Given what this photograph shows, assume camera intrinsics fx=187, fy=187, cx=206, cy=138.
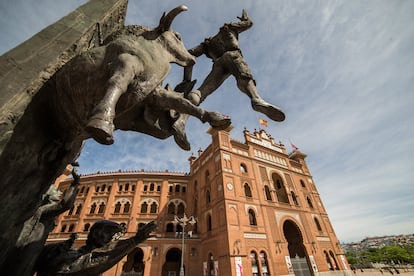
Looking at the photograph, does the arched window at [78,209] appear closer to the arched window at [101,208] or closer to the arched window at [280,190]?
the arched window at [101,208]

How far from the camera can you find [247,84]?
1809 mm

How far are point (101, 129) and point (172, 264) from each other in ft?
73.7

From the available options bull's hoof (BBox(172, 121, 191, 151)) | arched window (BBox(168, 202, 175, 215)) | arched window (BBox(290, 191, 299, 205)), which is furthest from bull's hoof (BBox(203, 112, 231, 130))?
arched window (BBox(168, 202, 175, 215))

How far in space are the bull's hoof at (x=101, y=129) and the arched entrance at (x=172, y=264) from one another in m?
21.1

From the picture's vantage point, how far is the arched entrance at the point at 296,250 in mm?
15724

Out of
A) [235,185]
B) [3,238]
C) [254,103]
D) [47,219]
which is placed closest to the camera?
[3,238]

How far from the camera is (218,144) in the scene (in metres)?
19.0

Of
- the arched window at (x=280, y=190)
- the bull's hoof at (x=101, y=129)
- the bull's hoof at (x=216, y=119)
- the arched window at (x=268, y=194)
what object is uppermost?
the arched window at (x=280, y=190)

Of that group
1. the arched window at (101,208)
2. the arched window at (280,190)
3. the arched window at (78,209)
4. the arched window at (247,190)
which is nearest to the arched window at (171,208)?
the arched window at (101,208)

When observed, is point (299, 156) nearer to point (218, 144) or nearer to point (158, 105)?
point (218, 144)

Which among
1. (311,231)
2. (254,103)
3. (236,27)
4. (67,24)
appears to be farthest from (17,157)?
(311,231)

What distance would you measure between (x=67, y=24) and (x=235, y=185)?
666 inches

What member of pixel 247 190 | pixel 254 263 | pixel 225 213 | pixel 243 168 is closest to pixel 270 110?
pixel 225 213

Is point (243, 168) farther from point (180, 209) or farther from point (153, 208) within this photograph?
point (153, 208)
